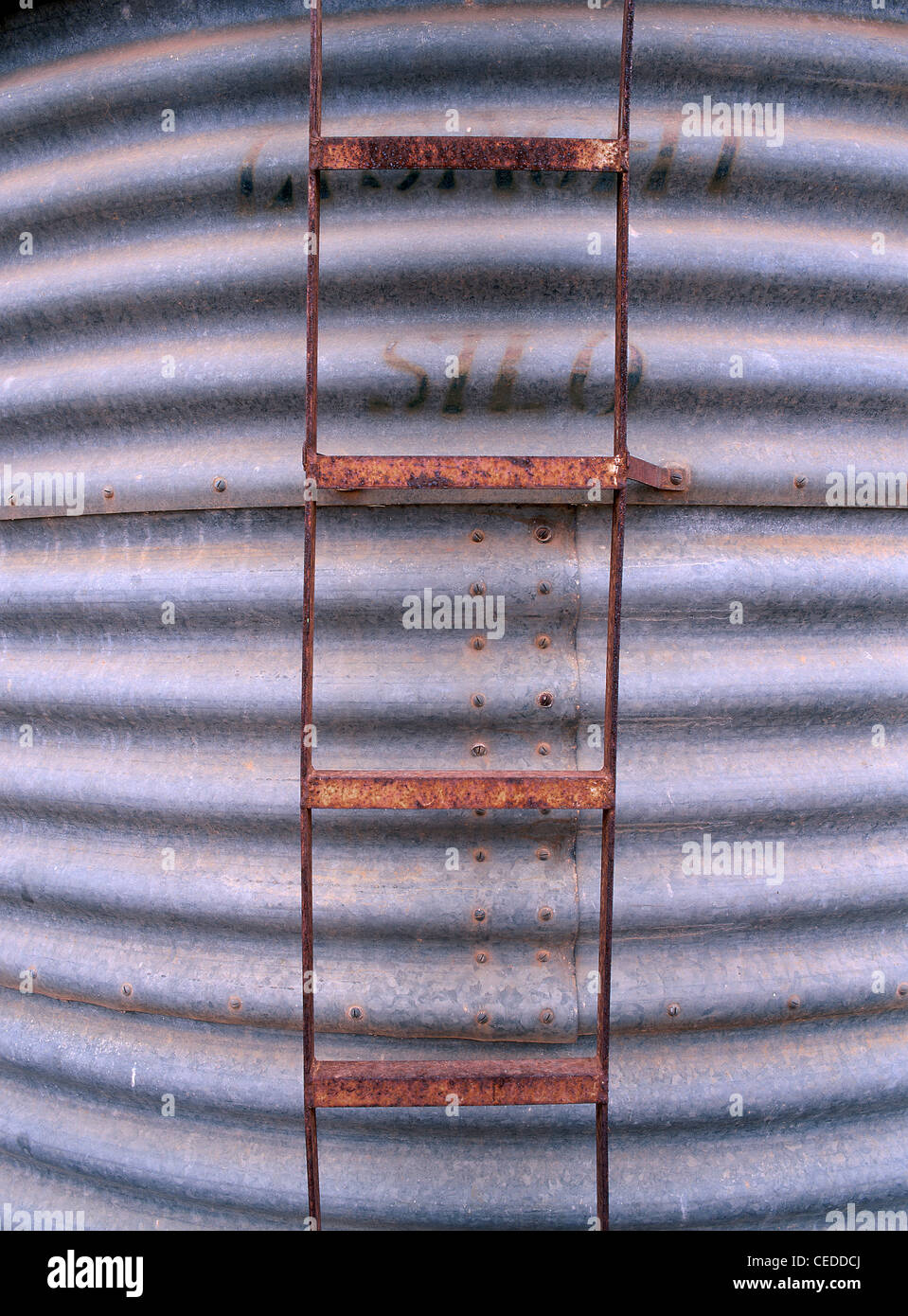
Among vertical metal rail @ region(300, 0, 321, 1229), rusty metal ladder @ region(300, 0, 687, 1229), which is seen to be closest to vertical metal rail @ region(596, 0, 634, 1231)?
rusty metal ladder @ region(300, 0, 687, 1229)

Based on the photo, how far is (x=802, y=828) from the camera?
1.76 metres

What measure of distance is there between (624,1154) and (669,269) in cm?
187

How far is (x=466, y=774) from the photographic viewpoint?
1368mm

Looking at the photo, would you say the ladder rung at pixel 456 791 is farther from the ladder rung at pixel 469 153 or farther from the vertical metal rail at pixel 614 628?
the ladder rung at pixel 469 153

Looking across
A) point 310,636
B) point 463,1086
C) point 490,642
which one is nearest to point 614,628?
point 490,642

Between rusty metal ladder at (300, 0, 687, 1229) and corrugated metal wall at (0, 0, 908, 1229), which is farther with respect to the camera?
corrugated metal wall at (0, 0, 908, 1229)

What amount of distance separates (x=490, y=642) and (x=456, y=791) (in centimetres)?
43

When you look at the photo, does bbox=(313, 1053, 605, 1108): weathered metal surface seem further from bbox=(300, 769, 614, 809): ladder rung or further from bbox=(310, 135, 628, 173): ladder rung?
bbox=(310, 135, 628, 173): ladder rung

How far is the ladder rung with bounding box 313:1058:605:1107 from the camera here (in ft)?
4.47

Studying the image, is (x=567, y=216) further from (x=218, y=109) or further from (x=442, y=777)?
(x=442, y=777)

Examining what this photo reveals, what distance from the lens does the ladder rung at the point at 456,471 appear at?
1336 mm

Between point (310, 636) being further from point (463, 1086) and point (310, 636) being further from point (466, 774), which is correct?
point (463, 1086)

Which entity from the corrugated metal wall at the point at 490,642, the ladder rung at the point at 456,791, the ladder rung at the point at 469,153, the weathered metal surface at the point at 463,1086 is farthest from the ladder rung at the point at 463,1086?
the ladder rung at the point at 469,153
